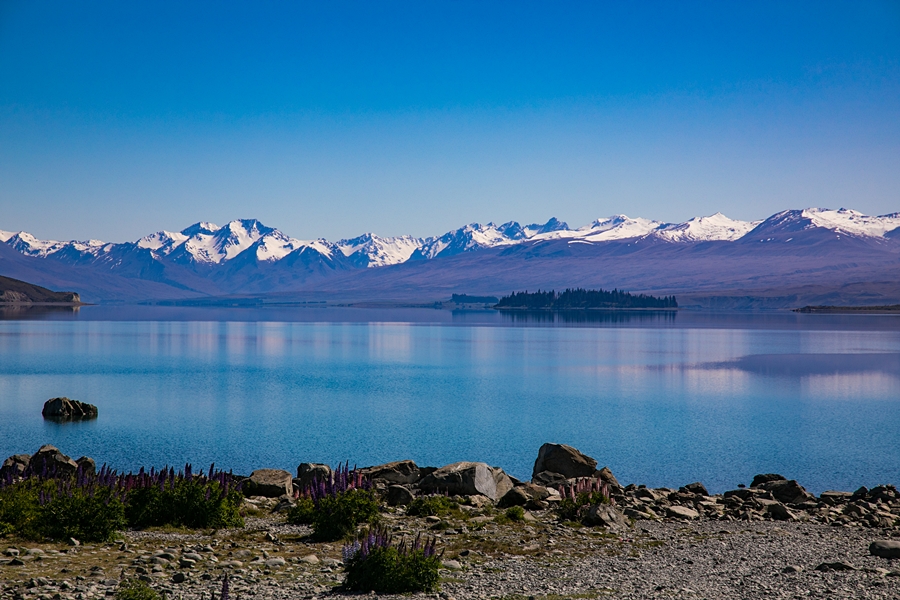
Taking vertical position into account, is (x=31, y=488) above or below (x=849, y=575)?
above

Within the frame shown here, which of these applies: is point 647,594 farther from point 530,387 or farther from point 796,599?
point 530,387

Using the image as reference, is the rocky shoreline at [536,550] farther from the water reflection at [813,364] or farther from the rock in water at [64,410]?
the water reflection at [813,364]

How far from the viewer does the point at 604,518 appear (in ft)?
54.0

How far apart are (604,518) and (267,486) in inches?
319

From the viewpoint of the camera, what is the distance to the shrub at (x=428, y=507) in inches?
672

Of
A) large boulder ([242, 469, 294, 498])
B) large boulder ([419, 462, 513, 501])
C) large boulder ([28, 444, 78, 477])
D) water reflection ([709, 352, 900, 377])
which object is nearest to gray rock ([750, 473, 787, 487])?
large boulder ([419, 462, 513, 501])

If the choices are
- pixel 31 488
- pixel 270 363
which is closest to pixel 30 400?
pixel 270 363

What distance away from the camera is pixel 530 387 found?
55.6 metres

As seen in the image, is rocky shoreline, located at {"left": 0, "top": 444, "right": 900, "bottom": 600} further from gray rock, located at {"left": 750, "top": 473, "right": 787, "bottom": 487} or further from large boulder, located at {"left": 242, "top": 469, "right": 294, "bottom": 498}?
gray rock, located at {"left": 750, "top": 473, "right": 787, "bottom": 487}

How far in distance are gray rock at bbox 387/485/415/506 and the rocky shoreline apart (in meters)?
0.03

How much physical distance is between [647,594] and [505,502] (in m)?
7.23

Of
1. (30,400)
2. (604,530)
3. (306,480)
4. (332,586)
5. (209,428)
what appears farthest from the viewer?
(30,400)

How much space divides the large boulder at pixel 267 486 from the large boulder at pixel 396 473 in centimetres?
218

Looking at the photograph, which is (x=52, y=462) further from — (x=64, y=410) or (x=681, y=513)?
(x=64, y=410)
